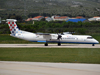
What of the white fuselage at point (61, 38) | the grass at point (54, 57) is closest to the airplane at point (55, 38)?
the white fuselage at point (61, 38)

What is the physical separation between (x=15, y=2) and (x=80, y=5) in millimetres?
28807

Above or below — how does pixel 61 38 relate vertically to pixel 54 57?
below

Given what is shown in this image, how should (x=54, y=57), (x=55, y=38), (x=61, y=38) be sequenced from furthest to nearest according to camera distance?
(x=55, y=38), (x=61, y=38), (x=54, y=57)

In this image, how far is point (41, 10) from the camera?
8150 centimetres

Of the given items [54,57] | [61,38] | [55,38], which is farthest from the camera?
[55,38]

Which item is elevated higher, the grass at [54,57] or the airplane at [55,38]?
the grass at [54,57]

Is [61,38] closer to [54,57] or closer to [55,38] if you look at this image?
[55,38]

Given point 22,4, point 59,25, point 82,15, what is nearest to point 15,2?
point 22,4

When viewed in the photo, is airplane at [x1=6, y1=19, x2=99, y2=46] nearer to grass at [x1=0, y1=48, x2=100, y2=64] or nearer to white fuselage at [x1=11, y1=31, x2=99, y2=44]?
white fuselage at [x1=11, y1=31, x2=99, y2=44]

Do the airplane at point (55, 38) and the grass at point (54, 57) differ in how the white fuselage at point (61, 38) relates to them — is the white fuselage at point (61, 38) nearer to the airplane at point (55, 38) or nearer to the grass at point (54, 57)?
the airplane at point (55, 38)

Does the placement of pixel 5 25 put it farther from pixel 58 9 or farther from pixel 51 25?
pixel 58 9

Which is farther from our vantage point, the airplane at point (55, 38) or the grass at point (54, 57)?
the airplane at point (55, 38)

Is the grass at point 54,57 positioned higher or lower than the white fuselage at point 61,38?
higher

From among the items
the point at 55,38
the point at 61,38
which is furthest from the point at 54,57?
the point at 55,38
